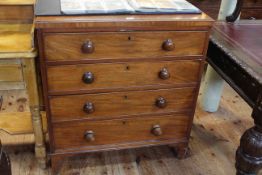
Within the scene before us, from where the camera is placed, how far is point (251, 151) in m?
1.16

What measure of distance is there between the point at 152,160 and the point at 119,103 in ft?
1.64

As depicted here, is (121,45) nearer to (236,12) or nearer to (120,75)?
(120,75)

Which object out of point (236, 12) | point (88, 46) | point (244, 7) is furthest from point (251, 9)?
point (88, 46)

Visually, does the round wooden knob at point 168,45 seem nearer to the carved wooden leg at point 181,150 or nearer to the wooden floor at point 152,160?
the carved wooden leg at point 181,150

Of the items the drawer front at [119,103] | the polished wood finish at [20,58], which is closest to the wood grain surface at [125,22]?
the polished wood finish at [20,58]

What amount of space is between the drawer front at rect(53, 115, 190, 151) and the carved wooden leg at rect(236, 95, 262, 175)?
43 centimetres

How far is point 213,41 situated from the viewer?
1.41 metres

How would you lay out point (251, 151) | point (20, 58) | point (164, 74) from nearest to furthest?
point (251, 151)
point (20, 58)
point (164, 74)

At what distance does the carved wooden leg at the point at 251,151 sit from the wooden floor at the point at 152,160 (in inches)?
20.2

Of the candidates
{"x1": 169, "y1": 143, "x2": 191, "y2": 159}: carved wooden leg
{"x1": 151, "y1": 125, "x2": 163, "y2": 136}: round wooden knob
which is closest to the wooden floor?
{"x1": 169, "y1": 143, "x2": 191, "y2": 159}: carved wooden leg

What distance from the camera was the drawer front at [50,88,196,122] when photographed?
139 cm

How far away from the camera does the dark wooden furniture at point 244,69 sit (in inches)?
44.5

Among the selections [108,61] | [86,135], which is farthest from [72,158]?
[108,61]

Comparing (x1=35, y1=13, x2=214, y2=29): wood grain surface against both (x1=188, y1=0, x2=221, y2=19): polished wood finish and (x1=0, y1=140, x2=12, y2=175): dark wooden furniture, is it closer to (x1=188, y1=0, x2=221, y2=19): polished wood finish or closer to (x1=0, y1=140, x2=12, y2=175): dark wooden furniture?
(x1=0, y1=140, x2=12, y2=175): dark wooden furniture
